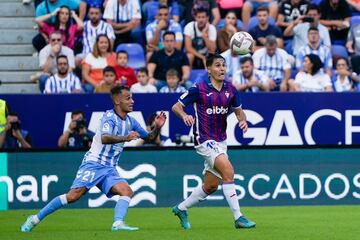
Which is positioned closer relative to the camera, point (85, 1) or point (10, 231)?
point (10, 231)

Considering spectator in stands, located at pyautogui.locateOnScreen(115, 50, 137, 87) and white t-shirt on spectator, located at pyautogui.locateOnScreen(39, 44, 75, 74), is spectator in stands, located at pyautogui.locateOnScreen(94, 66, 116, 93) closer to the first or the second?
spectator in stands, located at pyautogui.locateOnScreen(115, 50, 137, 87)

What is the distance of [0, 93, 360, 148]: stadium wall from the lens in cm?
1848

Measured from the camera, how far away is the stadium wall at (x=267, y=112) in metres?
18.5

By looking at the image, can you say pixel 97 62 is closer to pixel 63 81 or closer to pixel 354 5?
pixel 63 81

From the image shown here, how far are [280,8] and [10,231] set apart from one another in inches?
400

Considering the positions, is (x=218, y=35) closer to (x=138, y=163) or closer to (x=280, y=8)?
(x=280, y=8)

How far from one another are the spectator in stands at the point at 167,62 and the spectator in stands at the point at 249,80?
104 cm

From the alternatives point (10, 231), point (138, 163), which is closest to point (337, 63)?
point (138, 163)

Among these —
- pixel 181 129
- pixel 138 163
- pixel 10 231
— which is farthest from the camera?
pixel 181 129

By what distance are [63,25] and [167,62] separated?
89.1 inches

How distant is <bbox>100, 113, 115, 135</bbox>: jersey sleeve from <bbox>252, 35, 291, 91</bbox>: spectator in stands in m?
7.36

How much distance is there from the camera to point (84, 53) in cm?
2052

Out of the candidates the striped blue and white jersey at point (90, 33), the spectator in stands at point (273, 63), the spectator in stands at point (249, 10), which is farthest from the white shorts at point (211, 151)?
the spectator in stands at point (249, 10)

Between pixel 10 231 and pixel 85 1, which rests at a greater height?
pixel 85 1
